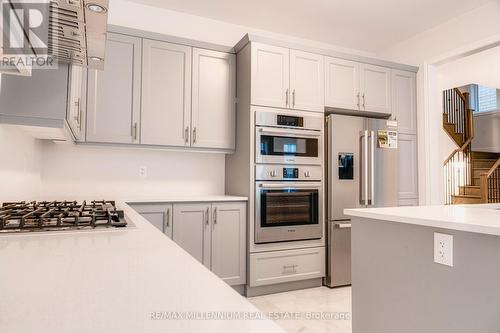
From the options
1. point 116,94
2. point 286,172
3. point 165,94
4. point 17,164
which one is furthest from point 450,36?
point 17,164

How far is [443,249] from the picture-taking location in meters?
1.39

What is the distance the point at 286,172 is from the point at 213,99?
1.00m

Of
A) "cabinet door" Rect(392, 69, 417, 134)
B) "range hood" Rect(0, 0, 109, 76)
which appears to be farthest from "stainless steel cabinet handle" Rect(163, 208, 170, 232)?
"cabinet door" Rect(392, 69, 417, 134)

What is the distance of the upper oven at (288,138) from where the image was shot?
10.2 feet

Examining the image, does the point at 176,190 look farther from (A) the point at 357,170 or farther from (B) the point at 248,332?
(B) the point at 248,332

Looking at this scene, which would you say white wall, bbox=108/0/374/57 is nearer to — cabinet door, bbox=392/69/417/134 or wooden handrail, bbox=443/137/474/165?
cabinet door, bbox=392/69/417/134

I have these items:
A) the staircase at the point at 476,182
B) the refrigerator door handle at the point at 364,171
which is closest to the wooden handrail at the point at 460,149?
the staircase at the point at 476,182

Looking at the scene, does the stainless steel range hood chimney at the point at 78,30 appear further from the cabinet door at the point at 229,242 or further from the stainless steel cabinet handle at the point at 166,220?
the cabinet door at the point at 229,242

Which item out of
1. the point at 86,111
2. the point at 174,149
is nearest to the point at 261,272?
the point at 174,149

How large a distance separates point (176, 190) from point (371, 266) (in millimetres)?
2131

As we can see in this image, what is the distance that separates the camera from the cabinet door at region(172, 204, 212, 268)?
285 cm

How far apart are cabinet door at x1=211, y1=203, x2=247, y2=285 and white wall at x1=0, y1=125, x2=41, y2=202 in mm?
1398

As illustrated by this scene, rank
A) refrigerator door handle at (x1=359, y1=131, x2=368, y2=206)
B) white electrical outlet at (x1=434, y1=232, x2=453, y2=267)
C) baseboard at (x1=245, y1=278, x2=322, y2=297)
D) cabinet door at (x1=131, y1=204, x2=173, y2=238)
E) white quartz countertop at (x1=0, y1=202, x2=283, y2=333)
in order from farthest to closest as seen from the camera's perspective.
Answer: refrigerator door handle at (x1=359, y1=131, x2=368, y2=206) < baseboard at (x1=245, y1=278, x2=322, y2=297) < cabinet door at (x1=131, y1=204, x2=173, y2=238) < white electrical outlet at (x1=434, y1=232, x2=453, y2=267) < white quartz countertop at (x1=0, y1=202, x2=283, y2=333)

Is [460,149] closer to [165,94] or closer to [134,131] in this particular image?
[165,94]
